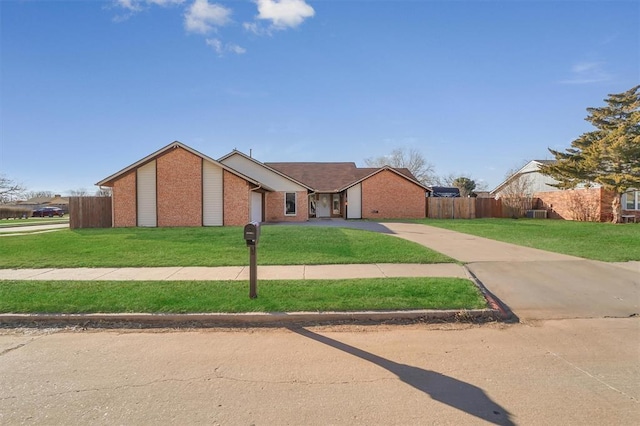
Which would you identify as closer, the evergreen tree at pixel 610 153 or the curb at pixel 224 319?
the curb at pixel 224 319

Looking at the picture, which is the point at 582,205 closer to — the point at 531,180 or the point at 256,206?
the point at 531,180

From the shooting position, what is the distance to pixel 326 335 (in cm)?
473

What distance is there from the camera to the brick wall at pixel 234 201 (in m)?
20.7

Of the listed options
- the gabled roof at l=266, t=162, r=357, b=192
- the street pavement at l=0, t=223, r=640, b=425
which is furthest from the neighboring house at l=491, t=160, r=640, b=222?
the street pavement at l=0, t=223, r=640, b=425

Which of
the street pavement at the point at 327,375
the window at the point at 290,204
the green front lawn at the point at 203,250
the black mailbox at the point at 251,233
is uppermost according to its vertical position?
the window at the point at 290,204

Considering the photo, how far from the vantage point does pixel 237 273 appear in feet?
25.5

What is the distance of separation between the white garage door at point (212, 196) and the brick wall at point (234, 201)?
0.36 meters

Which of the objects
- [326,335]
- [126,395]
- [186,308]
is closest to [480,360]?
[326,335]

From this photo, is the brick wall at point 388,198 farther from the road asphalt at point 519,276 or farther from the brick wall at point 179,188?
the road asphalt at point 519,276

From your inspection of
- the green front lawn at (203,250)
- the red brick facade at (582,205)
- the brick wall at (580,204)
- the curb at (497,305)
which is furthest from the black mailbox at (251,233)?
the brick wall at (580,204)

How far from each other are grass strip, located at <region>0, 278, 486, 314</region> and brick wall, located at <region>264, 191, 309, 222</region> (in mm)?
20264

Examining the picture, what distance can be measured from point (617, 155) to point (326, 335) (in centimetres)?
2414

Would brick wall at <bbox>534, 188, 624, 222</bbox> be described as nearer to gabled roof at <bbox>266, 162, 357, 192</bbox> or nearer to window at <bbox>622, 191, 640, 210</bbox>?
window at <bbox>622, 191, 640, 210</bbox>

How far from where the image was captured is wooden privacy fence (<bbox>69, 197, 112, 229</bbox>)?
2034 centimetres
